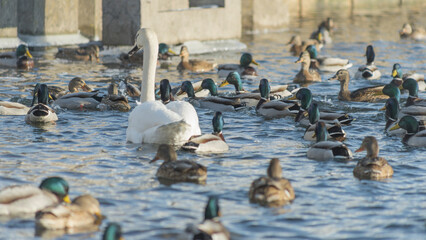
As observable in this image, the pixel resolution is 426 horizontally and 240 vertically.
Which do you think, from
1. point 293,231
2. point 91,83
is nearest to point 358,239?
point 293,231

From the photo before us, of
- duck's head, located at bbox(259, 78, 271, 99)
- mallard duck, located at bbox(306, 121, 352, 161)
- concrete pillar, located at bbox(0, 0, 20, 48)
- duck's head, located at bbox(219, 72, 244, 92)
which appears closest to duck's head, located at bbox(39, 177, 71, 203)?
mallard duck, located at bbox(306, 121, 352, 161)

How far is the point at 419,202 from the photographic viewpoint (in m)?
9.02

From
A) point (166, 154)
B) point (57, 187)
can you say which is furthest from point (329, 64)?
point (57, 187)

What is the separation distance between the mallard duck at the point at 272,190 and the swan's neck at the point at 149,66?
174 inches

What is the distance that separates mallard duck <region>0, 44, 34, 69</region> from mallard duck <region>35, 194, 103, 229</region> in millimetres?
12733

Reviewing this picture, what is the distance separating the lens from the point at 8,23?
75.3ft

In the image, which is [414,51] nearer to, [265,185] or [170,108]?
[170,108]

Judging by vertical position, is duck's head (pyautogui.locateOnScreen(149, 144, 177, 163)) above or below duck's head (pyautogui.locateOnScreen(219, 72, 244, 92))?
below

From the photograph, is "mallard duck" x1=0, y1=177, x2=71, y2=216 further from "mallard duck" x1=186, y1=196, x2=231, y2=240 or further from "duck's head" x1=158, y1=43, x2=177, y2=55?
"duck's head" x1=158, y1=43, x2=177, y2=55

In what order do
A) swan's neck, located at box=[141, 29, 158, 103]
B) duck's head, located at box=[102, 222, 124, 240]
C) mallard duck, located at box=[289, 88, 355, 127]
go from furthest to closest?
mallard duck, located at box=[289, 88, 355, 127] < swan's neck, located at box=[141, 29, 158, 103] < duck's head, located at box=[102, 222, 124, 240]

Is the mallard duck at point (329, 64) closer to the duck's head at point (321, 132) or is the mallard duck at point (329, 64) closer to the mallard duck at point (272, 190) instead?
the duck's head at point (321, 132)

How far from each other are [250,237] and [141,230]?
3.39ft

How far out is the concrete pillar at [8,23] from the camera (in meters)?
22.8

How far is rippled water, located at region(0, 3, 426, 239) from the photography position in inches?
317
